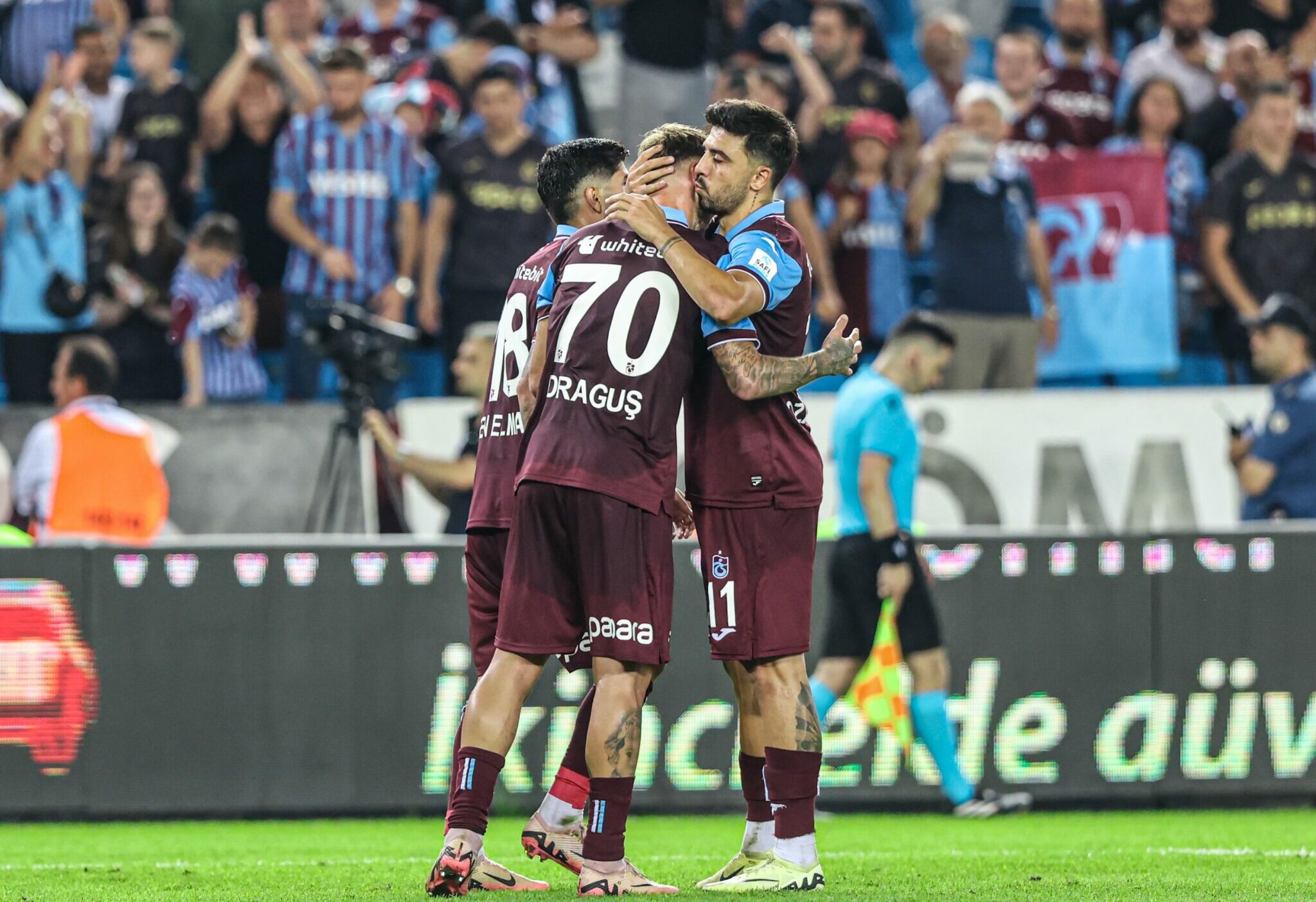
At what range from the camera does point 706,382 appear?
6.14 meters

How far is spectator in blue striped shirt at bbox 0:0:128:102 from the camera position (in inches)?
541

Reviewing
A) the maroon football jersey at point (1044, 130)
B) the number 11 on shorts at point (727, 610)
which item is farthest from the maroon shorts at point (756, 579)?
the maroon football jersey at point (1044, 130)

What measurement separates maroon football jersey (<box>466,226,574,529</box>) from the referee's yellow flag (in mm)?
3272

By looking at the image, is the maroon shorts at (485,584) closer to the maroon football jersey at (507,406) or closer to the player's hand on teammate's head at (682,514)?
the maroon football jersey at (507,406)

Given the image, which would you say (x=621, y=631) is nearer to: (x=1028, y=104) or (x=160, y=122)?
(x=160, y=122)

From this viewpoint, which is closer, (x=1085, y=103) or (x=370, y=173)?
(x=370, y=173)

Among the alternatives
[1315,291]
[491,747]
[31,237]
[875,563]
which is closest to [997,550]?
[875,563]

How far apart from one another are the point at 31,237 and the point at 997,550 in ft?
22.4

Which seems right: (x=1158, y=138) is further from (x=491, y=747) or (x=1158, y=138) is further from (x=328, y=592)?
(x=491, y=747)

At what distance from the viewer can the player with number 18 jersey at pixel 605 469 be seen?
579 centimetres

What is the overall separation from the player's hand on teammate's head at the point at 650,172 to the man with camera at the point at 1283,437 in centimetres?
566

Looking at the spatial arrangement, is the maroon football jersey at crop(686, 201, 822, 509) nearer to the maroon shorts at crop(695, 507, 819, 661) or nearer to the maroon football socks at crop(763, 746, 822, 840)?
the maroon shorts at crop(695, 507, 819, 661)

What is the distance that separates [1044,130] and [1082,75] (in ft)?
2.28

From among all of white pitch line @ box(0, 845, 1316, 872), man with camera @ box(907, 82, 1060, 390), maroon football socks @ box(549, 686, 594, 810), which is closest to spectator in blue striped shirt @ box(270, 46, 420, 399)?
man with camera @ box(907, 82, 1060, 390)
